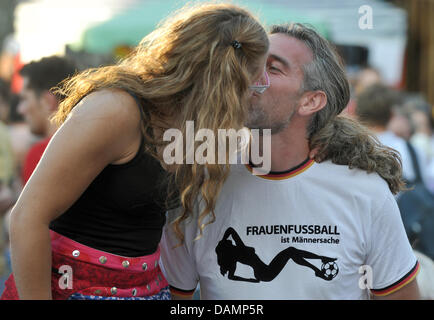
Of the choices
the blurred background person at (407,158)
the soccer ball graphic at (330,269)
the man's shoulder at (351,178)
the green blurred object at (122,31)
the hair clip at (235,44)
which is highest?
the hair clip at (235,44)

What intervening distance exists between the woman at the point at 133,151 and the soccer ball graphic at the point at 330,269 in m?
0.50

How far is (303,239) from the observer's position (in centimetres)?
219

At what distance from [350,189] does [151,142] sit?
83 centimetres

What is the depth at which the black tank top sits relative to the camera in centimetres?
185

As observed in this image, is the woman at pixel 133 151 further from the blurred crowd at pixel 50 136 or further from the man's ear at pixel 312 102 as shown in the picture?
the blurred crowd at pixel 50 136

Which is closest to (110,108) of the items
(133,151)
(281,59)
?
(133,151)

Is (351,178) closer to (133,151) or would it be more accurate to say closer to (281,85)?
(281,85)

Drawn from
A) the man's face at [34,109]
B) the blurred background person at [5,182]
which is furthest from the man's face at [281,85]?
the blurred background person at [5,182]

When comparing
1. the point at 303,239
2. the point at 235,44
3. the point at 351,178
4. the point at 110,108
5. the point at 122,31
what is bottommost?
the point at 303,239

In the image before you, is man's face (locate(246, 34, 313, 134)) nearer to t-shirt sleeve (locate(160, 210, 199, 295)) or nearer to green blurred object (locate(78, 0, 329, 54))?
t-shirt sleeve (locate(160, 210, 199, 295))

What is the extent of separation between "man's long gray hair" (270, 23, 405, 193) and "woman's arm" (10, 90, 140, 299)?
0.94 m

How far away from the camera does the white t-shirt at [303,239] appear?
217 centimetres

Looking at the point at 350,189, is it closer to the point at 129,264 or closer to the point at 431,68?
the point at 129,264

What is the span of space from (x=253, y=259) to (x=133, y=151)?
67cm
